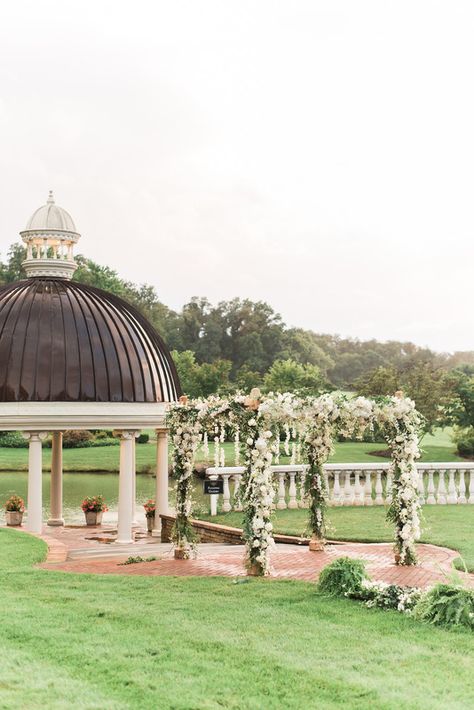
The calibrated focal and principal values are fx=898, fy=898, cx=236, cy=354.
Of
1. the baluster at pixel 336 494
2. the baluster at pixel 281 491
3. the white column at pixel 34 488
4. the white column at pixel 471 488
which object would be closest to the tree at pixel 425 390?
the white column at pixel 471 488

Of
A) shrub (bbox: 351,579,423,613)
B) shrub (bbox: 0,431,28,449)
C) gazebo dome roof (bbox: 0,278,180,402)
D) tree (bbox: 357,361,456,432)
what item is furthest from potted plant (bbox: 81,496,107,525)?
shrub (bbox: 0,431,28,449)

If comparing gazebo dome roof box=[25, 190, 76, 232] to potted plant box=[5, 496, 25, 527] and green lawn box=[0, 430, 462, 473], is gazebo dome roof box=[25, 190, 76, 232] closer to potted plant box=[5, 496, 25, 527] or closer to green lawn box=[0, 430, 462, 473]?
potted plant box=[5, 496, 25, 527]

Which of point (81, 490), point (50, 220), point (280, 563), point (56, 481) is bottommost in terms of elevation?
point (280, 563)

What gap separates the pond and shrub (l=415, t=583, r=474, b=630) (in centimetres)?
1589

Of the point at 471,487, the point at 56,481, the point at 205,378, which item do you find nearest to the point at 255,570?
the point at 471,487

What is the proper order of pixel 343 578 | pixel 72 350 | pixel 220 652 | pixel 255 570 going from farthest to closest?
pixel 72 350, pixel 255 570, pixel 343 578, pixel 220 652

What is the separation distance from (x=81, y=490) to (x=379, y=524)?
62.4 feet

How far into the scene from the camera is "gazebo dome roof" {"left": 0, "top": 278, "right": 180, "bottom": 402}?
19.6 metres

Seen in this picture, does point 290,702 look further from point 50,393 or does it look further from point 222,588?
point 50,393

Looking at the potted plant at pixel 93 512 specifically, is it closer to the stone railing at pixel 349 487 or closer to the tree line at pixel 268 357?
the stone railing at pixel 349 487

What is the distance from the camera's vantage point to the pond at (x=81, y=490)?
2759 centimetres

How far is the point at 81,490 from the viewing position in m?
36.1

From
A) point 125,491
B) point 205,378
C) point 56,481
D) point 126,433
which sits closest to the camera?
point 125,491

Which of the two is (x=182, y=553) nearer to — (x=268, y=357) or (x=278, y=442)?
(x=278, y=442)
